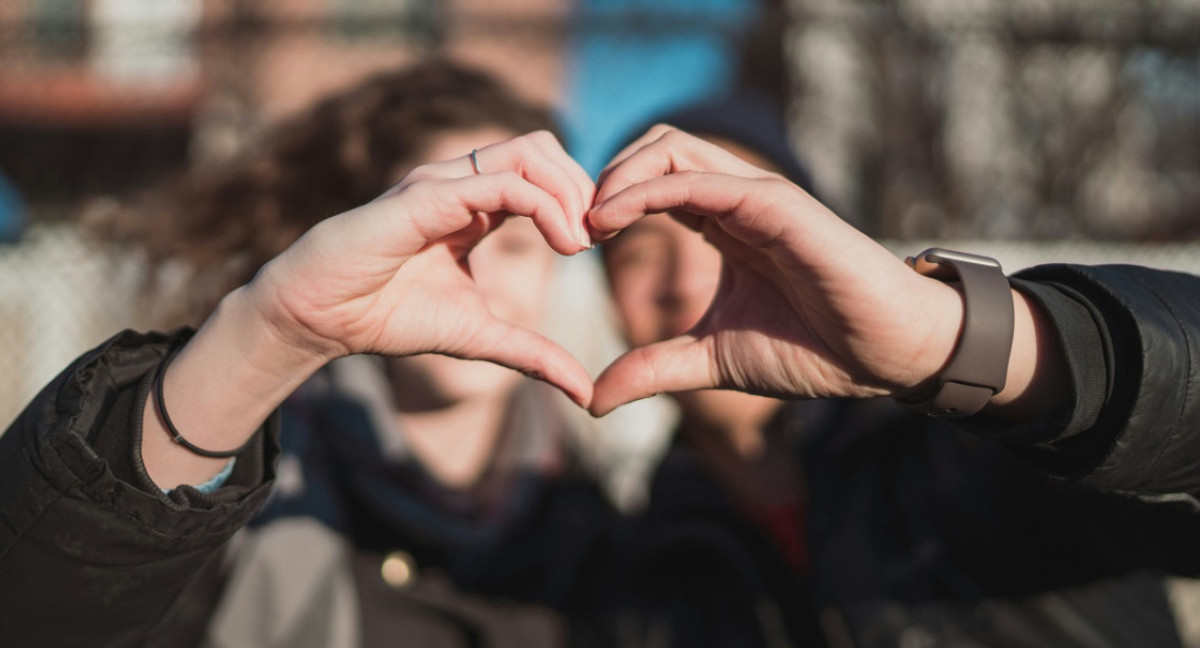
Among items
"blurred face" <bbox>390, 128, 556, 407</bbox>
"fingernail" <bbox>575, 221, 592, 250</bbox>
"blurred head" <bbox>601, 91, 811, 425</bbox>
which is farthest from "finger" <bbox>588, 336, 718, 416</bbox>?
"blurred face" <bbox>390, 128, 556, 407</bbox>

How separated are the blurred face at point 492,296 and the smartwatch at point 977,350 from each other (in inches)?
42.3

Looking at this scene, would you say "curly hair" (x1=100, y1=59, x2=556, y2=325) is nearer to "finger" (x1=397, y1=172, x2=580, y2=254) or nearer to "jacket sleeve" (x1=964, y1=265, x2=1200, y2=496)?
"finger" (x1=397, y1=172, x2=580, y2=254)

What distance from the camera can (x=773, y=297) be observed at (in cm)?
119

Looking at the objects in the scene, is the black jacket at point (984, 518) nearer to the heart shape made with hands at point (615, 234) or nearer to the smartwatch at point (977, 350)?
the smartwatch at point (977, 350)

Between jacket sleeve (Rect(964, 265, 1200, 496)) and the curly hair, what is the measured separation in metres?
1.52

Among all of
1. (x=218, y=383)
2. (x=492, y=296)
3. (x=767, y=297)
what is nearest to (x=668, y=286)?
(x=492, y=296)

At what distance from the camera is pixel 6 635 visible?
1082 mm

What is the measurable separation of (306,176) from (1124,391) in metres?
2.10

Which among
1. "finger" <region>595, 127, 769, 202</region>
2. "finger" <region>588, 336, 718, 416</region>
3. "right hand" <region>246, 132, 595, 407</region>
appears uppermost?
"finger" <region>595, 127, 769, 202</region>

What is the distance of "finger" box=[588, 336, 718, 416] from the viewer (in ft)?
3.84

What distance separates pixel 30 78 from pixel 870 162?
624 centimetres

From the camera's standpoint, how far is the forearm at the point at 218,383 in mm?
1072

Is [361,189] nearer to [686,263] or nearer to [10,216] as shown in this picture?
[686,263]

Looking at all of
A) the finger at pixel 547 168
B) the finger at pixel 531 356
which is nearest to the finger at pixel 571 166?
the finger at pixel 547 168
